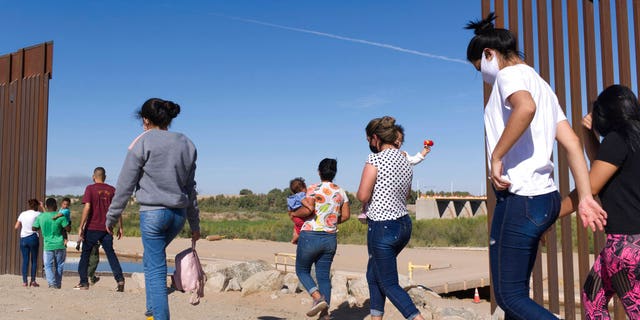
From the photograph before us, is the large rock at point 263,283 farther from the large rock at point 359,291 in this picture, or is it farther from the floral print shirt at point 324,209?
the floral print shirt at point 324,209

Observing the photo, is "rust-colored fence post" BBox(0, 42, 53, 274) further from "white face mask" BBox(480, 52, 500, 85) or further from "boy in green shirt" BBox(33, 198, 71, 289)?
"white face mask" BBox(480, 52, 500, 85)

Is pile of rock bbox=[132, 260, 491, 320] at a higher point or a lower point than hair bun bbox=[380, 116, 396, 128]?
lower

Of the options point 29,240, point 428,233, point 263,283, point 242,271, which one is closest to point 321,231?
point 263,283

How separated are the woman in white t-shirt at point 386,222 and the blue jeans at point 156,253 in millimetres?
1379

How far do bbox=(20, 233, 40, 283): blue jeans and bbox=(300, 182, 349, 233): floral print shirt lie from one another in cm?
594

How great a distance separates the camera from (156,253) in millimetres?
4211

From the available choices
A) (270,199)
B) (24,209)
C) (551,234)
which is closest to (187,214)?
(551,234)

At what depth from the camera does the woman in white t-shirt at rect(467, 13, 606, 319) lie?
9.32 feet

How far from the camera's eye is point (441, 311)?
6.36 metres

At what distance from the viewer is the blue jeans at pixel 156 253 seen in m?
4.18

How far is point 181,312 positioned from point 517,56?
4.60 metres

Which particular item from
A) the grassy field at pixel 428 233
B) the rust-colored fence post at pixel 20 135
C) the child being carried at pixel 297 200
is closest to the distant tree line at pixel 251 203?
the grassy field at pixel 428 233

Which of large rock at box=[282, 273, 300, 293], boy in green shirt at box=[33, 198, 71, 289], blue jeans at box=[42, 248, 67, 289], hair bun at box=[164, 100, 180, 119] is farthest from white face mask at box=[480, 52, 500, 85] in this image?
blue jeans at box=[42, 248, 67, 289]

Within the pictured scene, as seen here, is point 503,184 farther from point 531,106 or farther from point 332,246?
point 332,246
